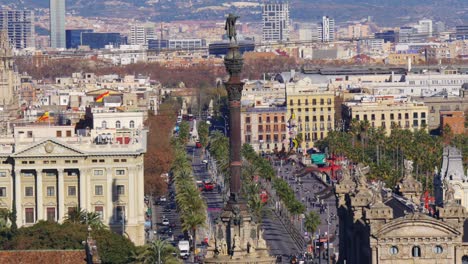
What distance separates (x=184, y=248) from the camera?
75.2m

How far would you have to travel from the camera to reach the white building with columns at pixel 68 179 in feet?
263

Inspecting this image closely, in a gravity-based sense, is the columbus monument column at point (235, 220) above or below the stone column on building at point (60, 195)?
above

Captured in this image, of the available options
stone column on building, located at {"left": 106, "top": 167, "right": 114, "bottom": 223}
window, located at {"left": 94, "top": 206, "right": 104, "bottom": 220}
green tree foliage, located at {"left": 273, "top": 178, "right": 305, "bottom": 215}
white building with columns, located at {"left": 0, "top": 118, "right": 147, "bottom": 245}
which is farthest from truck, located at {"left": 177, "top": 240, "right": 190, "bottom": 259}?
green tree foliage, located at {"left": 273, "top": 178, "right": 305, "bottom": 215}

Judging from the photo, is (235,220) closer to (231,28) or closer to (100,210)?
(231,28)

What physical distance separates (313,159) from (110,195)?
42693mm

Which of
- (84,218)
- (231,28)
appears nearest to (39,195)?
(84,218)

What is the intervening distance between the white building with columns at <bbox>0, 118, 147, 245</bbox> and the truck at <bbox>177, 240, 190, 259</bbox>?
166 inches

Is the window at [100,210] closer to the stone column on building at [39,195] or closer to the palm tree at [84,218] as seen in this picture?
the stone column on building at [39,195]

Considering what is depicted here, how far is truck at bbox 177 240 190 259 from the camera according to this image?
74062 mm

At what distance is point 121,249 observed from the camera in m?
62.4

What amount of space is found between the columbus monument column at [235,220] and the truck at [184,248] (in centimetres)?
2437

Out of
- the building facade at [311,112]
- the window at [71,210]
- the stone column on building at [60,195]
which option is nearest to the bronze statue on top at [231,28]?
the window at [71,210]

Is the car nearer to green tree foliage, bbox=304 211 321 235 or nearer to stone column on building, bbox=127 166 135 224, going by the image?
stone column on building, bbox=127 166 135 224

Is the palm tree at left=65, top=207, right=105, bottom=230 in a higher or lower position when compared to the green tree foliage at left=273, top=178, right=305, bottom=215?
higher
